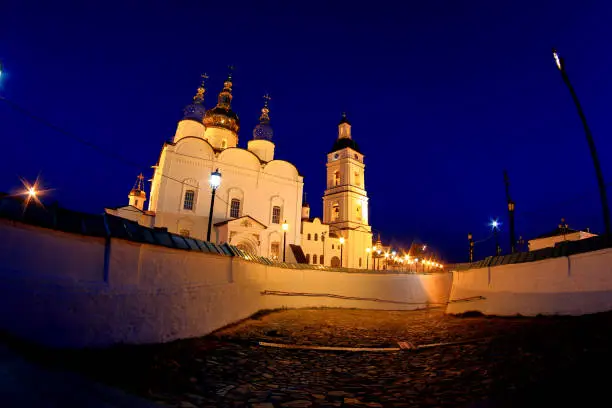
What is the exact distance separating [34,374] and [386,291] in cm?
1633

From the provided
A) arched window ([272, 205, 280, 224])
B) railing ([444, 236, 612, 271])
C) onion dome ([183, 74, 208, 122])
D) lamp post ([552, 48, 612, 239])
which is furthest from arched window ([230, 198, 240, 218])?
lamp post ([552, 48, 612, 239])

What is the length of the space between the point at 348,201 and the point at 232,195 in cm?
1872

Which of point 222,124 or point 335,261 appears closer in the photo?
point 222,124

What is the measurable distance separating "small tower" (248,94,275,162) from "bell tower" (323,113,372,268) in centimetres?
1299

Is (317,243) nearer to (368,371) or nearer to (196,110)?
(196,110)

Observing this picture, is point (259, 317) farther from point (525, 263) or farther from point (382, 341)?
point (525, 263)

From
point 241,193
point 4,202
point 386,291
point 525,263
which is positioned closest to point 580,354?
point 525,263

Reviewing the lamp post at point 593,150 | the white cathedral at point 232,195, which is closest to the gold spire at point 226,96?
the white cathedral at point 232,195

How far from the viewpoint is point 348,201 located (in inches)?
1757

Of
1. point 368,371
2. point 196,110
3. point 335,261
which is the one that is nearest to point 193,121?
point 196,110

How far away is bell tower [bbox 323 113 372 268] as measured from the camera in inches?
1734

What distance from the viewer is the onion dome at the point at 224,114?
35.2m

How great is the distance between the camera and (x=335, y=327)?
1026 cm

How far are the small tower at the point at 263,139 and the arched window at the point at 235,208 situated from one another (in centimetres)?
659
